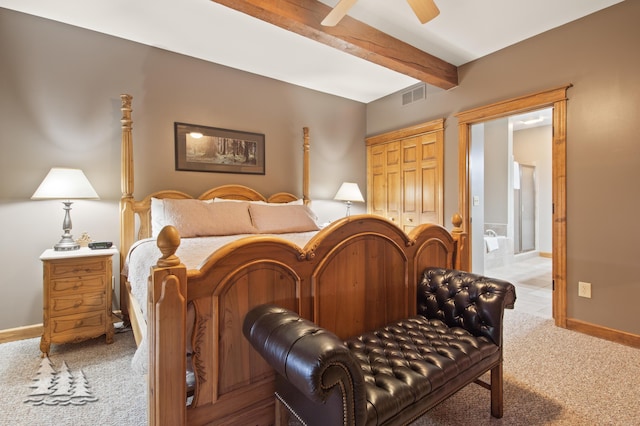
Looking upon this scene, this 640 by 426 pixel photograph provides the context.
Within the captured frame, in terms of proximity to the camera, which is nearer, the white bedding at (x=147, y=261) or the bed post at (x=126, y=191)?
the white bedding at (x=147, y=261)

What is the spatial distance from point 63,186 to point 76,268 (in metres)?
0.67

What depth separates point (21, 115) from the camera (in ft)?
8.62

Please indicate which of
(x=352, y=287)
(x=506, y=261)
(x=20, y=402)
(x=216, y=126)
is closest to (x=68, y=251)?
(x=20, y=402)

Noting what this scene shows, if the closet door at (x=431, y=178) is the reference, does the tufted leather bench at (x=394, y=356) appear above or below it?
below

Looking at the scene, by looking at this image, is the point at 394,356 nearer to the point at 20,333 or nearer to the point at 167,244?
the point at 167,244

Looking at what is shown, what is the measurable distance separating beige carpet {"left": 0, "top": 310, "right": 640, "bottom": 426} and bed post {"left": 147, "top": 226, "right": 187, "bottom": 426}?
2.24 ft

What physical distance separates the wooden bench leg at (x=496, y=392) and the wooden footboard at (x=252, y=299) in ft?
1.78

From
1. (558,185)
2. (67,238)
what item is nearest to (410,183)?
(558,185)

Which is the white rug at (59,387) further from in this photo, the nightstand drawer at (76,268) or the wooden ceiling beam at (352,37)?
the wooden ceiling beam at (352,37)

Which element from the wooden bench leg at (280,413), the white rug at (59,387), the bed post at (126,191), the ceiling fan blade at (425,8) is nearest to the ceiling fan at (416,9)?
the ceiling fan blade at (425,8)

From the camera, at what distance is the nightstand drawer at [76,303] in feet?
7.65

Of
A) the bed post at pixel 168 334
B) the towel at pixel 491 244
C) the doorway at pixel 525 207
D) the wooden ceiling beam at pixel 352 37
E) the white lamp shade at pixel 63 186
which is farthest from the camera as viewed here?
the doorway at pixel 525 207

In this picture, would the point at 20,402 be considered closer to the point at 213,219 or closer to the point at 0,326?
the point at 0,326

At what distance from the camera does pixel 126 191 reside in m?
2.90
